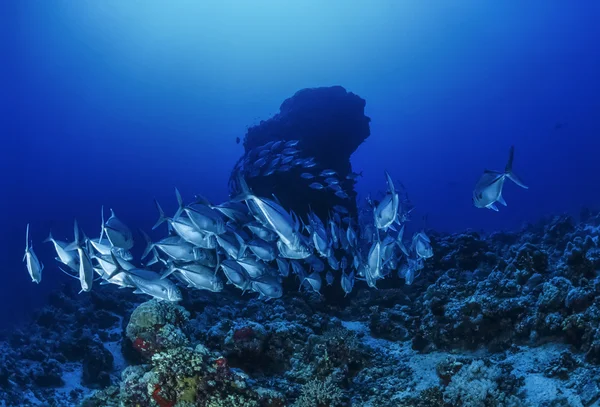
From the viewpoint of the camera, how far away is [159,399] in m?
→ 4.34

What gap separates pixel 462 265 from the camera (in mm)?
10453

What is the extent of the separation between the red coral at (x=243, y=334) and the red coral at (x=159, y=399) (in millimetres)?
1662

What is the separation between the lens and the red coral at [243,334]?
5930mm

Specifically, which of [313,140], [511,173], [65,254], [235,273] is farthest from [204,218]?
[313,140]

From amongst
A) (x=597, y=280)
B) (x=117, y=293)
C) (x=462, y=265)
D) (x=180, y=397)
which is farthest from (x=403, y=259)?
(x=117, y=293)

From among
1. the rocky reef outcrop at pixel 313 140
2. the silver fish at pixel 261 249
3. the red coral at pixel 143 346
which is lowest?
the red coral at pixel 143 346

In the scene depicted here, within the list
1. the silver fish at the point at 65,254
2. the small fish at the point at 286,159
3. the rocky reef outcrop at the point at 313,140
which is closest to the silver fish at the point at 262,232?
the silver fish at the point at 65,254

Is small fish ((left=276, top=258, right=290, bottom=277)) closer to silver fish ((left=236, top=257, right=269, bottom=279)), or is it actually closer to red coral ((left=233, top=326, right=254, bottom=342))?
silver fish ((left=236, top=257, right=269, bottom=279))

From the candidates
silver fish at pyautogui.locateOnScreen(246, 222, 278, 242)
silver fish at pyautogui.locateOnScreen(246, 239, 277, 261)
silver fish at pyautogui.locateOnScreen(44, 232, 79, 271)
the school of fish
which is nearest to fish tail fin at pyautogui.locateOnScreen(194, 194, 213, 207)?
the school of fish

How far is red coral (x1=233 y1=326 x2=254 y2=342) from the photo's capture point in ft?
19.5

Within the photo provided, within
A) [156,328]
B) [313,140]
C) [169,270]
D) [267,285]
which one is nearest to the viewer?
[169,270]

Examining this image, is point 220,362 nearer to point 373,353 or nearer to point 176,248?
point 176,248

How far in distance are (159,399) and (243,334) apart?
1.81 metres

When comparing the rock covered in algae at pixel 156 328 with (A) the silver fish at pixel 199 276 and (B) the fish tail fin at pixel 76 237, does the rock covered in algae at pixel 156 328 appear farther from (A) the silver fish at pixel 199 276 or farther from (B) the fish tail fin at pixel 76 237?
(B) the fish tail fin at pixel 76 237
